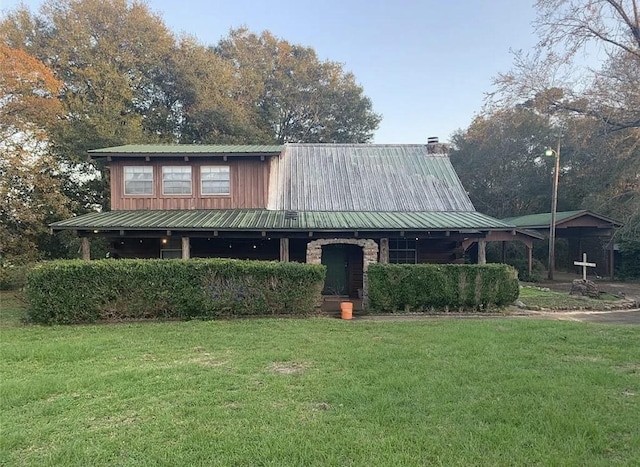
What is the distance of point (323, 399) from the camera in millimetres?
4766

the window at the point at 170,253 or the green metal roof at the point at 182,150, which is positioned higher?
the green metal roof at the point at 182,150

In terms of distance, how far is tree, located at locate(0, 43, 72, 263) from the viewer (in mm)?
17609

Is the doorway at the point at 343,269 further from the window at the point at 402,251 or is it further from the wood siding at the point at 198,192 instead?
the wood siding at the point at 198,192

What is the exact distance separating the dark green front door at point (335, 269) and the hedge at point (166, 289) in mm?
4640

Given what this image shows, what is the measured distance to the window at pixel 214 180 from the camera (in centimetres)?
1521

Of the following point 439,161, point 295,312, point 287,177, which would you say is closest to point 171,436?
point 295,312

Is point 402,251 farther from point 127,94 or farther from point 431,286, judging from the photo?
point 127,94

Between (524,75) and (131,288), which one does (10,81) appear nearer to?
(131,288)

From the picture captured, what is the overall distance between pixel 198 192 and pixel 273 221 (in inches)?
140

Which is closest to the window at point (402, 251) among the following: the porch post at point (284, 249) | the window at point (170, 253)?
the porch post at point (284, 249)

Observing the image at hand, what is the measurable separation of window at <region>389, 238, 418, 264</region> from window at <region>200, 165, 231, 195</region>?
6563mm

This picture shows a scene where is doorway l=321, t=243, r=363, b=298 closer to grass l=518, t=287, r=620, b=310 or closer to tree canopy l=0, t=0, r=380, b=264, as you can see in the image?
grass l=518, t=287, r=620, b=310

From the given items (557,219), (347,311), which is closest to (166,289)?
(347,311)

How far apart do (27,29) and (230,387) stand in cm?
2752
